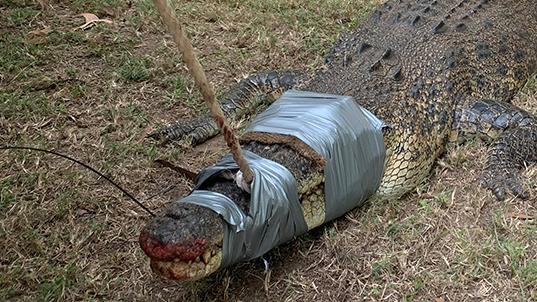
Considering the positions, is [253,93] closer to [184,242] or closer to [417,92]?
[417,92]

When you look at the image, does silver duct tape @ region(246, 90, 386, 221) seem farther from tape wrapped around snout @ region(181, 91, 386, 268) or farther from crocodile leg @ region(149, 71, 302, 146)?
crocodile leg @ region(149, 71, 302, 146)

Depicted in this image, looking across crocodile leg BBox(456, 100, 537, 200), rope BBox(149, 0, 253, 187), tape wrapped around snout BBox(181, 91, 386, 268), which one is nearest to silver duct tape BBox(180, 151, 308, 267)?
tape wrapped around snout BBox(181, 91, 386, 268)

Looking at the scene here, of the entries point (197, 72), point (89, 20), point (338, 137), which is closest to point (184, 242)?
point (197, 72)

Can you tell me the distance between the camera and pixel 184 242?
2.56 meters

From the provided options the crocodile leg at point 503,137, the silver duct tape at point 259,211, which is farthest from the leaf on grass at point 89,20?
the crocodile leg at point 503,137

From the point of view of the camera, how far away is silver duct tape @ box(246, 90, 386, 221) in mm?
3262

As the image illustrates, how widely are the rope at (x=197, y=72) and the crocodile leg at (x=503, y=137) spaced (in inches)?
→ 57.6

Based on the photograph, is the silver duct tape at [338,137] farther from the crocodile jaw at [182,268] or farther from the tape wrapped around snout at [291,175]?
the crocodile jaw at [182,268]

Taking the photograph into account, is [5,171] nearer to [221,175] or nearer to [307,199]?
[221,175]

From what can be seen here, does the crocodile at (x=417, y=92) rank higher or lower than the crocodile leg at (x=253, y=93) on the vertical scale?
higher

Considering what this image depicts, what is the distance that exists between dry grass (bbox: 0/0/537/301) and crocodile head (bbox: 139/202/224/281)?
Result: 41 centimetres

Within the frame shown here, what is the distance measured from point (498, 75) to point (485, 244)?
167cm

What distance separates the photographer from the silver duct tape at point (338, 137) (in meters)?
3.26

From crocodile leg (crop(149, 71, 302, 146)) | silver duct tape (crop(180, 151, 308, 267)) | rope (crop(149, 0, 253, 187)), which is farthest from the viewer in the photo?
crocodile leg (crop(149, 71, 302, 146))
